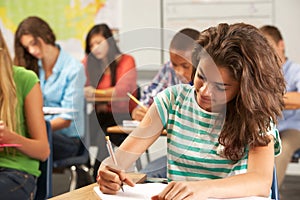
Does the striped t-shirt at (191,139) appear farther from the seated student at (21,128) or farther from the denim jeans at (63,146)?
the denim jeans at (63,146)

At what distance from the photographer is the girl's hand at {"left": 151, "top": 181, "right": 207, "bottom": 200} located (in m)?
1.36

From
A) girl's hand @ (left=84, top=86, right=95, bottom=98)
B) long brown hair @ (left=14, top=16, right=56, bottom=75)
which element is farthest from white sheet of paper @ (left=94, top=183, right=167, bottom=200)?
long brown hair @ (left=14, top=16, right=56, bottom=75)

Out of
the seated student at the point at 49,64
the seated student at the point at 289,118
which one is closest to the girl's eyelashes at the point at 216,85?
the seated student at the point at 289,118

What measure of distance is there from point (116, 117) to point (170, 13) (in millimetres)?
4212

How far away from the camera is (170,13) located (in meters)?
5.57

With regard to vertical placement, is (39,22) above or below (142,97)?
above

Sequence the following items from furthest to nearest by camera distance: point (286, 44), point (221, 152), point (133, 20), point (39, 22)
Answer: point (133, 20) → point (286, 44) → point (39, 22) → point (221, 152)

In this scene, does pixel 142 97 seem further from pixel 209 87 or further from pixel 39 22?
pixel 209 87

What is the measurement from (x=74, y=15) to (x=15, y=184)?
12.6ft

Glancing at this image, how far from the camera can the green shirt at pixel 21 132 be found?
2.27 m

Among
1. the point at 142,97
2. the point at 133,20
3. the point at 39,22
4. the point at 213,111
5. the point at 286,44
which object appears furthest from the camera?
the point at 133,20

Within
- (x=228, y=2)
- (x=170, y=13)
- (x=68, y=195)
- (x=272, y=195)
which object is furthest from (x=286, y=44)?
(x=68, y=195)

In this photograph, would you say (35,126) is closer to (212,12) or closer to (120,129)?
(120,129)

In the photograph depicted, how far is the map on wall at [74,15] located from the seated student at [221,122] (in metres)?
4.14
